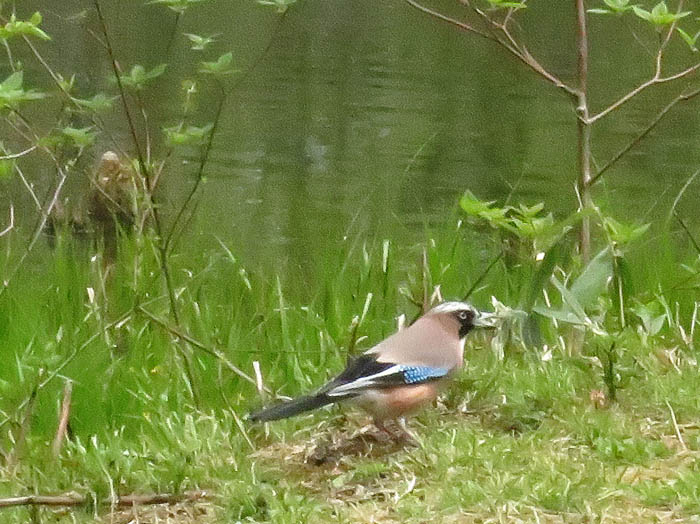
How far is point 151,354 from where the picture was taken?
17.5ft

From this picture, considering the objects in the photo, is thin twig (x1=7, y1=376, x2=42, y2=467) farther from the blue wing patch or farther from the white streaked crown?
the white streaked crown

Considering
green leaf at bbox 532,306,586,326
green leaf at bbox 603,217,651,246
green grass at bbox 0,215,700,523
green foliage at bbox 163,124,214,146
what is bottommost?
green grass at bbox 0,215,700,523

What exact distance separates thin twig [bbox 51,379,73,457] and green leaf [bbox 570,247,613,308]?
1.78 metres

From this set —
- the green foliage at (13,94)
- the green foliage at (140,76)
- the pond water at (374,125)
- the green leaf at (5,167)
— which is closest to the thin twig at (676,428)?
the green foliage at (140,76)

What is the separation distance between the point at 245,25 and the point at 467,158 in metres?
5.73

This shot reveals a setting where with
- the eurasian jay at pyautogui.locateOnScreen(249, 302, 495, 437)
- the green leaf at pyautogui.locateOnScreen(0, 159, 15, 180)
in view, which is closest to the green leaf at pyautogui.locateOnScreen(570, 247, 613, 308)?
the eurasian jay at pyautogui.locateOnScreen(249, 302, 495, 437)

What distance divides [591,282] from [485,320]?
0.44 meters

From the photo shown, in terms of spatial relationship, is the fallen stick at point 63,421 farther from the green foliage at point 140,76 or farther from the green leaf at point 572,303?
the green leaf at point 572,303

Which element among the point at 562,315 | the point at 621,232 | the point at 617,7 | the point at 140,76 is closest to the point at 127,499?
the point at 562,315

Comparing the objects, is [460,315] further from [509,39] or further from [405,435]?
[509,39]

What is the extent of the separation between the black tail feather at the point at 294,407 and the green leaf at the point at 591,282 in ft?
4.01

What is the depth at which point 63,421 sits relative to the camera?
434 centimetres

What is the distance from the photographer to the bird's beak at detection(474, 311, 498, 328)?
458cm

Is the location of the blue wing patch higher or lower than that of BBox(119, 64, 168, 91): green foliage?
lower
